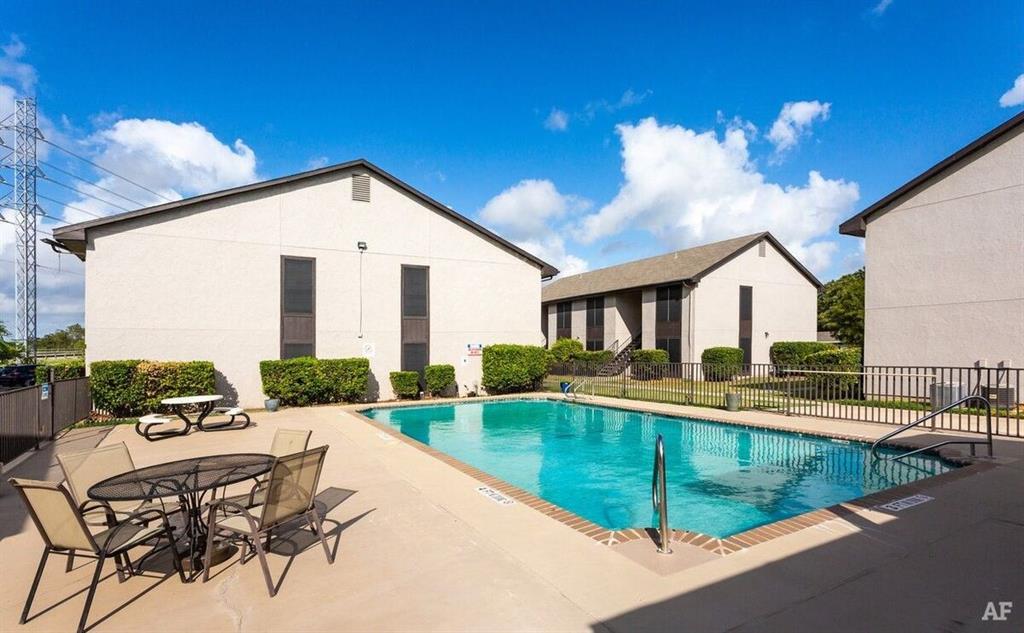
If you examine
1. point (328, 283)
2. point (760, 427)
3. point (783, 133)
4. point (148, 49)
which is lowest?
point (760, 427)

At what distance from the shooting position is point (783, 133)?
2006 cm

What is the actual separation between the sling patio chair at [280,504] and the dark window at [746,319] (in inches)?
1092

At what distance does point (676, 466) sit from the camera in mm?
9469

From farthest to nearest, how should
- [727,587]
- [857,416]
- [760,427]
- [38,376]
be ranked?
[38,376]
[857,416]
[760,427]
[727,587]

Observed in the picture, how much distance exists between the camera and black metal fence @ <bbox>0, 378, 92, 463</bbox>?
26.9 feet

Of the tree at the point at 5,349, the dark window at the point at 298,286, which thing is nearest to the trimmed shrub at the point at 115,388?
the dark window at the point at 298,286

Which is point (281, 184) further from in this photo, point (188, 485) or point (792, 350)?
point (792, 350)

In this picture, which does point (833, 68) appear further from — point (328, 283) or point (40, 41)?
point (40, 41)

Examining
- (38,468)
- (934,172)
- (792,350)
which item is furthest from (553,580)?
(792,350)

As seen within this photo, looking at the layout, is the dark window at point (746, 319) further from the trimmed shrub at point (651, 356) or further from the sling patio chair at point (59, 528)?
the sling patio chair at point (59, 528)

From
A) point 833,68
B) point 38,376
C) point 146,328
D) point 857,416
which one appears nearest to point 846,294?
point 833,68

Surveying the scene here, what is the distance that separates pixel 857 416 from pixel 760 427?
3221 mm

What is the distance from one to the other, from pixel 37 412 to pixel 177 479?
884 cm

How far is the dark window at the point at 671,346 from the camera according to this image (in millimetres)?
26837
